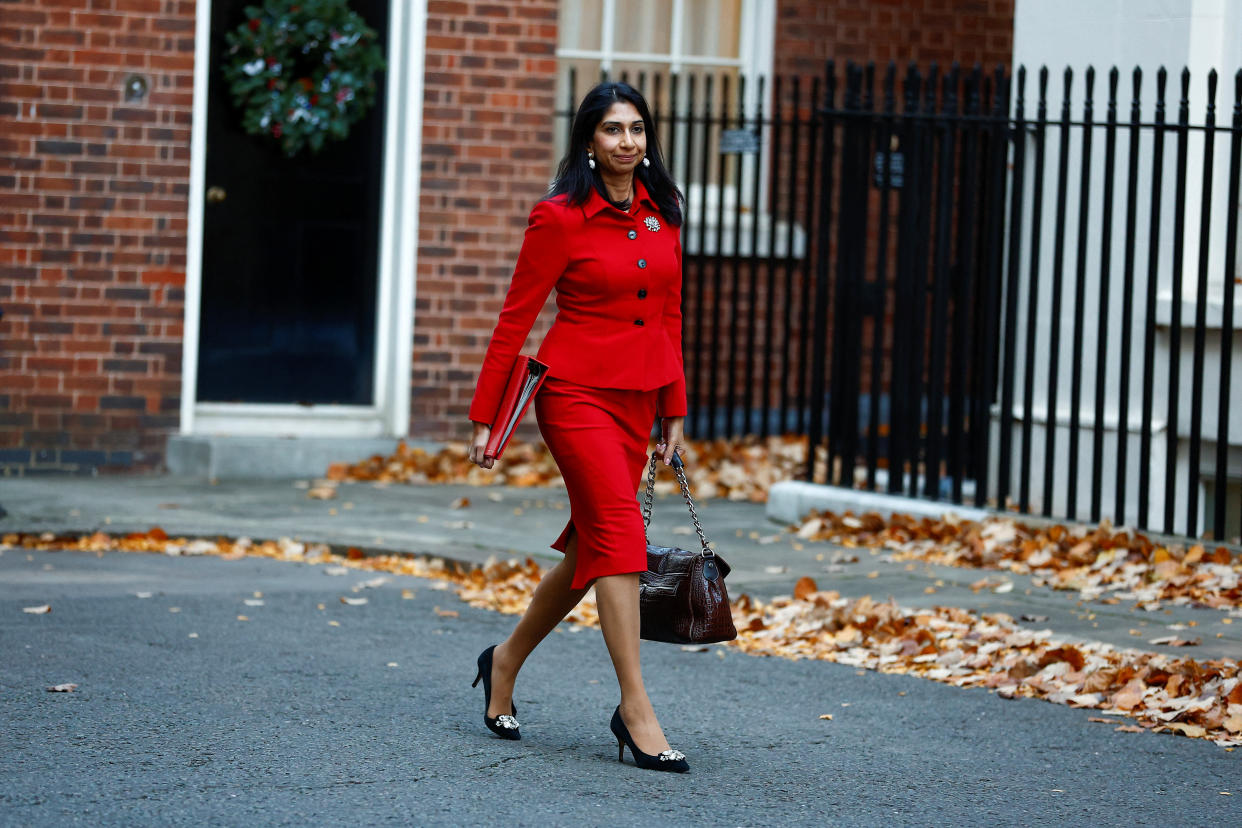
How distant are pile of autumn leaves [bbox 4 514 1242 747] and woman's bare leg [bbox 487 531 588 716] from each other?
5.21 feet

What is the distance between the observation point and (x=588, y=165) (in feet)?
14.4

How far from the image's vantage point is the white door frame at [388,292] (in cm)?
985

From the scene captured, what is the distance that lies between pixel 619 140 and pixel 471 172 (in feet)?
19.4

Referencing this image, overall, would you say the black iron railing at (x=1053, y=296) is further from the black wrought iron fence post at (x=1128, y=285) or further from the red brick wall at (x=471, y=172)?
the red brick wall at (x=471, y=172)

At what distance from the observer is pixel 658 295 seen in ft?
14.6

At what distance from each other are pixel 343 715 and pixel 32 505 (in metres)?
4.32

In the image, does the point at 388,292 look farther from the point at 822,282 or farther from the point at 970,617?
the point at 970,617

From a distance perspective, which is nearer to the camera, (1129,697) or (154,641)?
(1129,697)

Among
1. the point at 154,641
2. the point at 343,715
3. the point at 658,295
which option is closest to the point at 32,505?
the point at 154,641

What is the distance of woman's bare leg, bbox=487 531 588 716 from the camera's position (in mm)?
4449

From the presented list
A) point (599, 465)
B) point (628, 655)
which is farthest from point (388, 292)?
point (628, 655)

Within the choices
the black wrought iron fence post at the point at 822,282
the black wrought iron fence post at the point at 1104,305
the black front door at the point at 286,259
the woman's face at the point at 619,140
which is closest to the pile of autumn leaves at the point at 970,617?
the black wrought iron fence post at the point at 1104,305

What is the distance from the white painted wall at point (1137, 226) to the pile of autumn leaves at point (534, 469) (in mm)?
1739

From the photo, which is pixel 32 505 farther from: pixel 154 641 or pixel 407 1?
pixel 407 1
